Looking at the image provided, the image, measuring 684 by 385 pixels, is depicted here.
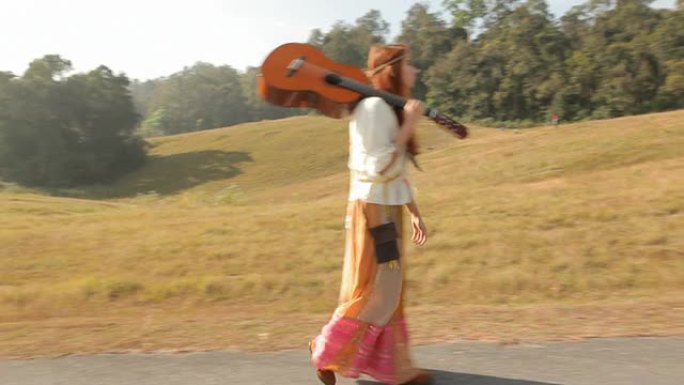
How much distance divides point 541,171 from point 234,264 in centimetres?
1281

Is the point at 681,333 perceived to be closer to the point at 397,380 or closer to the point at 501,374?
the point at 501,374

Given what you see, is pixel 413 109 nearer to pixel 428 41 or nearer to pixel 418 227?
pixel 418 227

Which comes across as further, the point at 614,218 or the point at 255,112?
the point at 255,112

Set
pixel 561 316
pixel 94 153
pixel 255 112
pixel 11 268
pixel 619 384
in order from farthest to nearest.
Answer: pixel 255 112
pixel 94 153
pixel 11 268
pixel 561 316
pixel 619 384

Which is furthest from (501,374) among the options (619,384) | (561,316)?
(561,316)

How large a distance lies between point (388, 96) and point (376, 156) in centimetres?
31

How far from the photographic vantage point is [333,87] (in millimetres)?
3498

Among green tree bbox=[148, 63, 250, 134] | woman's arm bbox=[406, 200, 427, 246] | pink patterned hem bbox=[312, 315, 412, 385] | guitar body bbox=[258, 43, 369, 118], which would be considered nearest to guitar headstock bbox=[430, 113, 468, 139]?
guitar body bbox=[258, 43, 369, 118]

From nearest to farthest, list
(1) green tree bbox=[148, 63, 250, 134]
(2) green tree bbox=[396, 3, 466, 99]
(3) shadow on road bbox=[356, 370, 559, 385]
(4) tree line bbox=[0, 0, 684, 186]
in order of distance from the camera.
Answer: (3) shadow on road bbox=[356, 370, 559, 385] → (4) tree line bbox=[0, 0, 684, 186] → (2) green tree bbox=[396, 3, 466, 99] → (1) green tree bbox=[148, 63, 250, 134]

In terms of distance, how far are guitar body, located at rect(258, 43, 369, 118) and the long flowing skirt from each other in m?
0.55

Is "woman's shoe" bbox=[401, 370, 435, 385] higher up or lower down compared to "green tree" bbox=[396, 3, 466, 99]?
lower down

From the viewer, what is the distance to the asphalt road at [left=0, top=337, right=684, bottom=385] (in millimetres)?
3652

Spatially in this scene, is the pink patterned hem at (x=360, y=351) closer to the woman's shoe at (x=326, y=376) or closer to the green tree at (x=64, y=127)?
the woman's shoe at (x=326, y=376)

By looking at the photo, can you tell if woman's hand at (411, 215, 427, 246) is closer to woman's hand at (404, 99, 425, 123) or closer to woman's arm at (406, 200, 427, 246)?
woman's arm at (406, 200, 427, 246)
